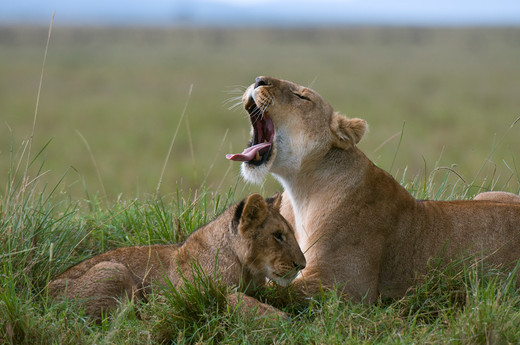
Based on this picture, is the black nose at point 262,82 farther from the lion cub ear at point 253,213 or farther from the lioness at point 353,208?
the lion cub ear at point 253,213

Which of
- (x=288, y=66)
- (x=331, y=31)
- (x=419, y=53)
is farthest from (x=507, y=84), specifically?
(x=331, y=31)

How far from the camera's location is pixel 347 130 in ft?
14.9

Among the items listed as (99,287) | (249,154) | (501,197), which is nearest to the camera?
(99,287)

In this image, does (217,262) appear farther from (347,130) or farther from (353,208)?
(347,130)

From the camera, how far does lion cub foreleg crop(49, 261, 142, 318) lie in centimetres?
400

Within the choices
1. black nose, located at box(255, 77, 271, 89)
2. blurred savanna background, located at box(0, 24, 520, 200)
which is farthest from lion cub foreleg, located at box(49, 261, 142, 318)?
black nose, located at box(255, 77, 271, 89)

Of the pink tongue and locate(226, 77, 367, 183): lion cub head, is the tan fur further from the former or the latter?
the pink tongue

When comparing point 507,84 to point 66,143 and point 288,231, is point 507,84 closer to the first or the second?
point 66,143

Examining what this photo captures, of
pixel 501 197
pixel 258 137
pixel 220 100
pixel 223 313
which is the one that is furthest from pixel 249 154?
pixel 220 100

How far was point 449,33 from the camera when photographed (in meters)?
66.9

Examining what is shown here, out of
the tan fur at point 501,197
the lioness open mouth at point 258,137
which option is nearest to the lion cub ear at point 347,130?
the lioness open mouth at point 258,137

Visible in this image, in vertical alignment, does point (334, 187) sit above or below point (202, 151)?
above

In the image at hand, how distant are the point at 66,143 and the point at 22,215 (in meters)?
16.3

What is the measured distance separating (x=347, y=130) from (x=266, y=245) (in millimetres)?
869
